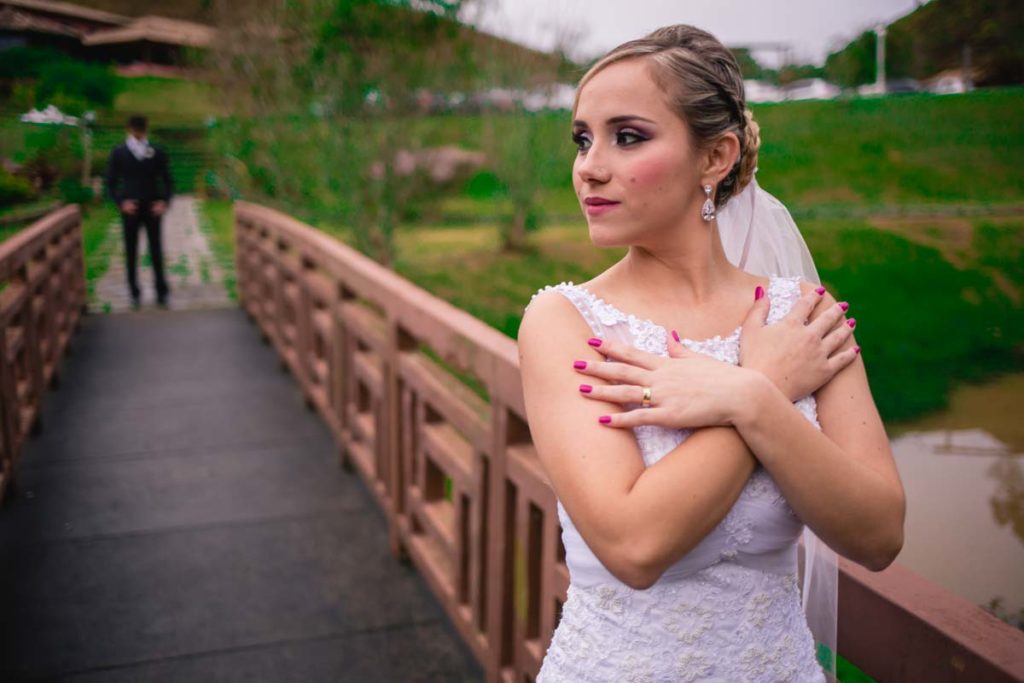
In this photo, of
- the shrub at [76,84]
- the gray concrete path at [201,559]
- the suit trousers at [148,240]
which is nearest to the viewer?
the gray concrete path at [201,559]

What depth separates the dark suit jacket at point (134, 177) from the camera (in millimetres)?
8938

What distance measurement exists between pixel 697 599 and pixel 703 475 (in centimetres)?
22

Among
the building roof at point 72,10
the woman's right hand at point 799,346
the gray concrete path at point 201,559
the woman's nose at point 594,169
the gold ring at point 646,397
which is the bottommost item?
the gray concrete path at point 201,559

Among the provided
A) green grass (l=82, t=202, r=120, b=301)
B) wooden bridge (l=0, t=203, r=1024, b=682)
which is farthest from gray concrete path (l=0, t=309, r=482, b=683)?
green grass (l=82, t=202, r=120, b=301)

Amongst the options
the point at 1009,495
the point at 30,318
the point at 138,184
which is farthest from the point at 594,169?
the point at 138,184

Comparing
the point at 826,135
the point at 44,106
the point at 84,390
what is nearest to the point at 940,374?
the point at 826,135

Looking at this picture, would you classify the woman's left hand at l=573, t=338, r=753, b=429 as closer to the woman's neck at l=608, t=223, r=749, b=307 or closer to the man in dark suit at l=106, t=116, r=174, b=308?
the woman's neck at l=608, t=223, r=749, b=307

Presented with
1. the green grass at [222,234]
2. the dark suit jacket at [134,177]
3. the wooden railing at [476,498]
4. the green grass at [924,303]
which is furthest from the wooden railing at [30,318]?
the green grass at [924,303]

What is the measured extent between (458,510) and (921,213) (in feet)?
5.32

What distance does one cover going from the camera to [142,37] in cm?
1061

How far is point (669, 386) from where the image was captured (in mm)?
1177

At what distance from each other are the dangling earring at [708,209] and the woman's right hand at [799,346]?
144 millimetres

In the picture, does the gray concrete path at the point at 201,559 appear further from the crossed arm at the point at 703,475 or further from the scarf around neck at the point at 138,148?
the scarf around neck at the point at 138,148

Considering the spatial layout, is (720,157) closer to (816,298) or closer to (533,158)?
(816,298)
